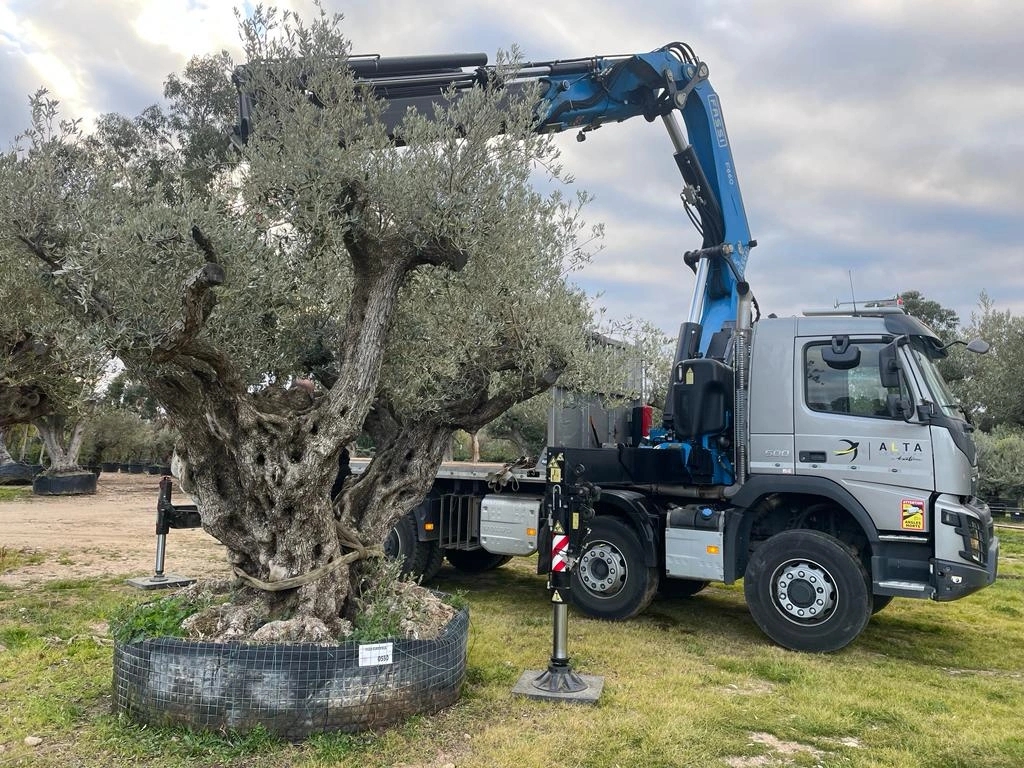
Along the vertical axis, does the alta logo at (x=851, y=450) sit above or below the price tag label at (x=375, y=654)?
above

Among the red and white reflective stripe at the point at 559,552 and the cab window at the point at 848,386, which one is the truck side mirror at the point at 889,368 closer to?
the cab window at the point at 848,386

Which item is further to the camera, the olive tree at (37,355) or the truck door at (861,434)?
the truck door at (861,434)

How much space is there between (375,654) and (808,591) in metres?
4.51

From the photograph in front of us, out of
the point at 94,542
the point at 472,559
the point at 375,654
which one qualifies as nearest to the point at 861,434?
the point at 375,654

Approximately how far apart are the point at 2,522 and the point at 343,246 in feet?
51.2

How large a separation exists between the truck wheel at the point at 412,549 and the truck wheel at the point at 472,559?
119 centimetres

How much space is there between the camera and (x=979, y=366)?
26031mm

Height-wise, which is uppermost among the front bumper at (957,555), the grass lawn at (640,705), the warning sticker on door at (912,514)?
the warning sticker on door at (912,514)

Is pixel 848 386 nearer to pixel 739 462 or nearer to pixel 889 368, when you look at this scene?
pixel 889 368

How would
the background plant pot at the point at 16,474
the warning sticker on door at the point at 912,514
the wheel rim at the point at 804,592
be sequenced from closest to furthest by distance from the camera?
A: the warning sticker on door at the point at 912,514
the wheel rim at the point at 804,592
the background plant pot at the point at 16,474

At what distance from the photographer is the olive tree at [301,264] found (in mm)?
4789

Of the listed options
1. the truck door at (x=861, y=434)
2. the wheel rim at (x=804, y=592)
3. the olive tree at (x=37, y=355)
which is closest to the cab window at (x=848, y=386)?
the truck door at (x=861, y=434)

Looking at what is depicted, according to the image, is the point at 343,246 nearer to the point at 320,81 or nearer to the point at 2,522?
the point at 320,81

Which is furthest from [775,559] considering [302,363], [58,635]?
[58,635]
